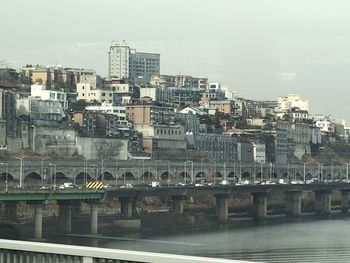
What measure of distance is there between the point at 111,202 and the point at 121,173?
168cm

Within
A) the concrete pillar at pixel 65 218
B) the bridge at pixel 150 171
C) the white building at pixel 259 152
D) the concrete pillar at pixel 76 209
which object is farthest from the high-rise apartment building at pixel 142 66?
the concrete pillar at pixel 65 218

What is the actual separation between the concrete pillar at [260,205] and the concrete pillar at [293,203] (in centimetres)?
124

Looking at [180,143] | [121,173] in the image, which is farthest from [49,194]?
[180,143]

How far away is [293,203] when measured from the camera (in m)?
21.5

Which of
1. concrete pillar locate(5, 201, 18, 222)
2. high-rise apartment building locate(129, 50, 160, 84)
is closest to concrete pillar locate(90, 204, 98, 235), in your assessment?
concrete pillar locate(5, 201, 18, 222)

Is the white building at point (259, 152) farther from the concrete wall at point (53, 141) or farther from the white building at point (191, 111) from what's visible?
the concrete wall at point (53, 141)

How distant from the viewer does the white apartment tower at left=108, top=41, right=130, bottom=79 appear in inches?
1510

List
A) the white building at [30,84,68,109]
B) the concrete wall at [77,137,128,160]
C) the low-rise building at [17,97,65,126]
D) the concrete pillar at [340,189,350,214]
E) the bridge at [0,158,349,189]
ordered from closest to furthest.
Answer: the bridge at [0,158,349,189]
the concrete wall at [77,137,128,160]
the low-rise building at [17,97,65,126]
the concrete pillar at [340,189,350,214]
the white building at [30,84,68,109]

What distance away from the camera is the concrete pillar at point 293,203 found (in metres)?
21.1

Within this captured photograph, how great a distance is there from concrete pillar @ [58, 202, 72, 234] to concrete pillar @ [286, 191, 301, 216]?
928 cm

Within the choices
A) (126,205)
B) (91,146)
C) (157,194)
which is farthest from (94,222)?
(91,146)

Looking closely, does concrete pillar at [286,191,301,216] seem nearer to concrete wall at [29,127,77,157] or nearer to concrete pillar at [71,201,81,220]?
concrete wall at [29,127,77,157]

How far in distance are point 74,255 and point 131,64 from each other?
3849 centimetres

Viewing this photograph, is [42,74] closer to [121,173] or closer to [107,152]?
[107,152]
